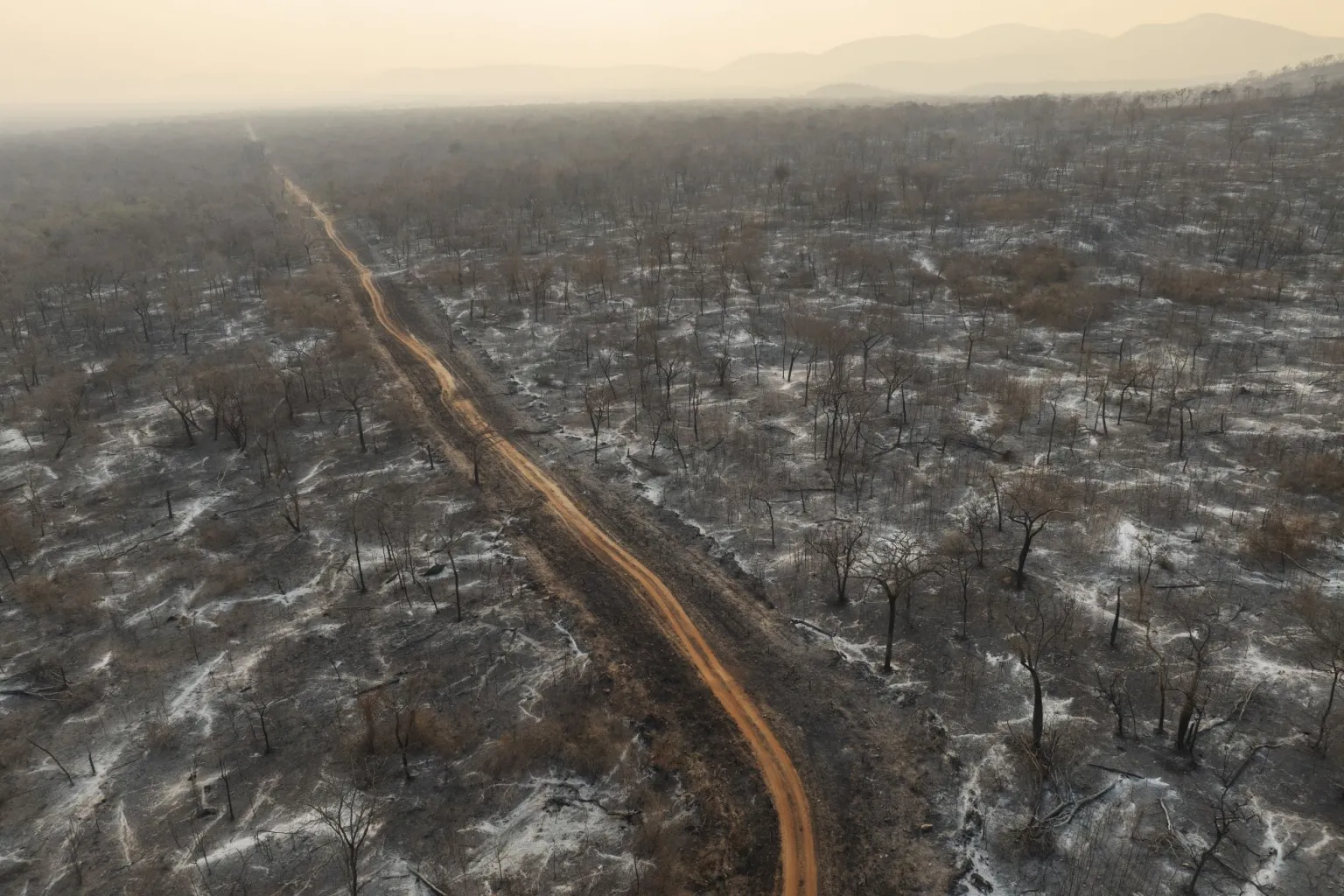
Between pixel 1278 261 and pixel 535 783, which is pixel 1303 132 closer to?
pixel 1278 261

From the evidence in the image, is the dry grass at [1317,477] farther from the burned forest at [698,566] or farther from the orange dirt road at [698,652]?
the orange dirt road at [698,652]

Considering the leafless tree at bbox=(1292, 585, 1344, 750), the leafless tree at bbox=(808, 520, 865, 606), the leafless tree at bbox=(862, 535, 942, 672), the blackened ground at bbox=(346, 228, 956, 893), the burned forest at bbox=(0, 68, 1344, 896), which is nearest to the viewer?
the blackened ground at bbox=(346, 228, 956, 893)

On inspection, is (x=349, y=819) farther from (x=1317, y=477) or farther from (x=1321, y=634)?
(x=1317, y=477)

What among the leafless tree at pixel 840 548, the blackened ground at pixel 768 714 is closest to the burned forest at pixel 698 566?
the blackened ground at pixel 768 714

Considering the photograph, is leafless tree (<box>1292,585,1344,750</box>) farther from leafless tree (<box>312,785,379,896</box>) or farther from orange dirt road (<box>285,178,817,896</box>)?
leafless tree (<box>312,785,379,896</box>)

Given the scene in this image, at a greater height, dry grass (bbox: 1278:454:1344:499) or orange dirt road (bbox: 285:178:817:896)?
dry grass (bbox: 1278:454:1344:499)

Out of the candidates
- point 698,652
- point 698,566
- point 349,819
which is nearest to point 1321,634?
point 698,652

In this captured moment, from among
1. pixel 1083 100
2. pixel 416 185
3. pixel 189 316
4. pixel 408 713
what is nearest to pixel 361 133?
pixel 416 185

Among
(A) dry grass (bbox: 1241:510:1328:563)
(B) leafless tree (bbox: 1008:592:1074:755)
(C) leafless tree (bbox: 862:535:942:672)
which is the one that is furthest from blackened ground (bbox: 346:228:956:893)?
(A) dry grass (bbox: 1241:510:1328:563)

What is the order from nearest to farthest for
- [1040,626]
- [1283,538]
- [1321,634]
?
[1321,634] → [1040,626] → [1283,538]
